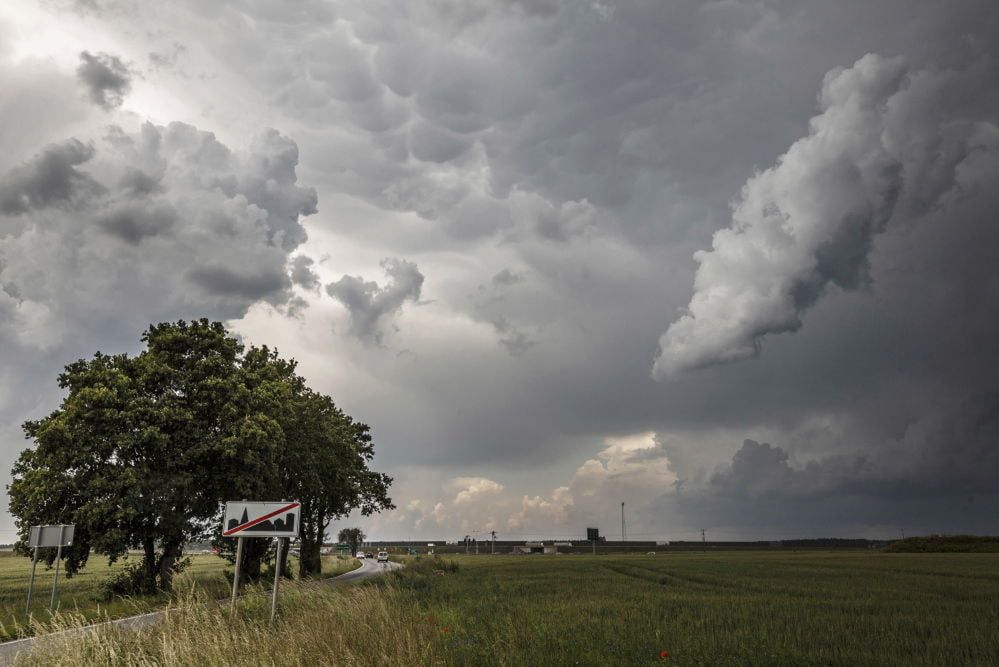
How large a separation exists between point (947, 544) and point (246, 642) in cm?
15250

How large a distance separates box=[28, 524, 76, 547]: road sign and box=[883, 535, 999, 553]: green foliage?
13984cm

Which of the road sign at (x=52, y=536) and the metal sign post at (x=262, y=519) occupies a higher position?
the metal sign post at (x=262, y=519)

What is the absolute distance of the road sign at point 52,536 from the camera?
78.8 feet

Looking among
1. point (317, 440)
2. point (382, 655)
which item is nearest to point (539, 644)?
point (382, 655)

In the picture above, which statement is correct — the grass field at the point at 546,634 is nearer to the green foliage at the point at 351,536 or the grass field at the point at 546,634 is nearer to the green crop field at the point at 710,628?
the green crop field at the point at 710,628

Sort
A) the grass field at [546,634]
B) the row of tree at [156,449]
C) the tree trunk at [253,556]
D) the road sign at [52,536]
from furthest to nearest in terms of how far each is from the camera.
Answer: the tree trunk at [253,556], the row of tree at [156,449], the road sign at [52,536], the grass field at [546,634]

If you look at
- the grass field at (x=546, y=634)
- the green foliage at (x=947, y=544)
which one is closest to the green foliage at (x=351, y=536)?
the green foliage at (x=947, y=544)

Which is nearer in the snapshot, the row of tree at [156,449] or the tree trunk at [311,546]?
the row of tree at [156,449]

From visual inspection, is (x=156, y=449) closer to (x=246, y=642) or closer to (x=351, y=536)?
(x=246, y=642)

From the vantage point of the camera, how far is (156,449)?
30297 mm

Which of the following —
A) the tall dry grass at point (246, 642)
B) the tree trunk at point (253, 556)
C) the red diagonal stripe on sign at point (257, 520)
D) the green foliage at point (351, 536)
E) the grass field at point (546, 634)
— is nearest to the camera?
the tall dry grass at point (246, 642)

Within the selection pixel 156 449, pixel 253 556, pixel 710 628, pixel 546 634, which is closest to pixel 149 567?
pixel 156 449

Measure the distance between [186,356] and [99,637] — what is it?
73.7ft

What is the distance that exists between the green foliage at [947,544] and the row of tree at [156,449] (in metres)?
132
